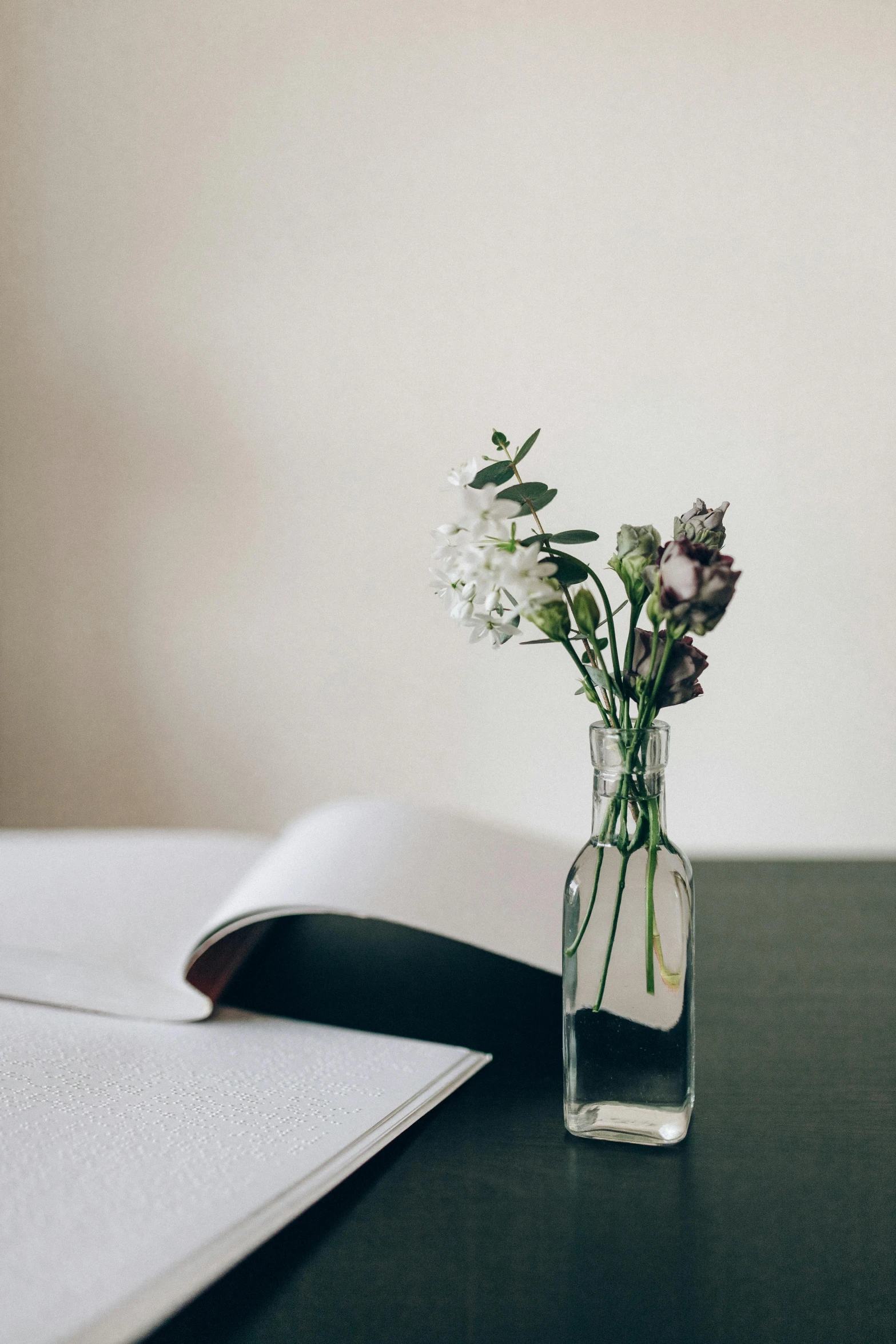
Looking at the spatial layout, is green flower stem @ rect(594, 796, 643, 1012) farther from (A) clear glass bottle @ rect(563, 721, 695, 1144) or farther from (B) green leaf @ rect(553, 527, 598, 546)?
(B) green leaf @ rect(553, 527, 598, 546)

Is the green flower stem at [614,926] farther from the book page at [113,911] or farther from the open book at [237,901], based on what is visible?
the book page at [113,911]

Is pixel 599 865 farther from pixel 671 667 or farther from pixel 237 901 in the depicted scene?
pixel 237 901

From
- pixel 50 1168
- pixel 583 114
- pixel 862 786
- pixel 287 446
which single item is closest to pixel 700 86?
pixel 583 114

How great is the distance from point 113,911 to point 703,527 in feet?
1.74

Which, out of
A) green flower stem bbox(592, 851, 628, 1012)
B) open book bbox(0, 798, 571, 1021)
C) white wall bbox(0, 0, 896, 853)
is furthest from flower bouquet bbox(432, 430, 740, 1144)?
white wall bbox(0, 0, 896, 853)

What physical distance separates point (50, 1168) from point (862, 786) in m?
2.32

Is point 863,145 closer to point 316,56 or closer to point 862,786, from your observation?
point 316,56

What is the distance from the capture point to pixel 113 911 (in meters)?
0.80

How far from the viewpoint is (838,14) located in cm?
236

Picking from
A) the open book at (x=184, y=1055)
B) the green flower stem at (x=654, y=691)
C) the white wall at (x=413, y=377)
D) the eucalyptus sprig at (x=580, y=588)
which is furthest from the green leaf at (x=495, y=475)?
the white wall at (x=413, y=377)

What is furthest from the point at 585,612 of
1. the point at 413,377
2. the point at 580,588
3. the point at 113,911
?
the point at 413,377

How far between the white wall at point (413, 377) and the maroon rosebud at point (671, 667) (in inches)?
74.2

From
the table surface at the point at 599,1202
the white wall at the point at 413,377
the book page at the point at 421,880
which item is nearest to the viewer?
the table surface at the point at 599,1202

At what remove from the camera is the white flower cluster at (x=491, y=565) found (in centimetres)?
46
